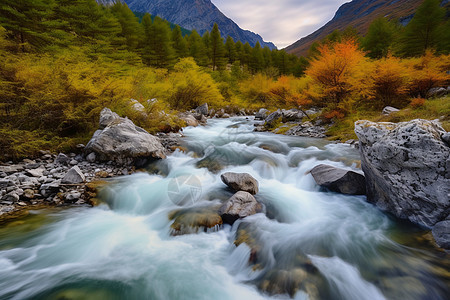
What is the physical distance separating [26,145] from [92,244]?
13.5 ft

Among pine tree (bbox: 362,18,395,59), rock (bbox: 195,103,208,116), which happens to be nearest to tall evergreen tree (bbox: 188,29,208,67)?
rock (bbox: 195,103,208,116)

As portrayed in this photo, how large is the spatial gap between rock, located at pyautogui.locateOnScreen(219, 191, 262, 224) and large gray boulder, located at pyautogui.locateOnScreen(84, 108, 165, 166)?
378cm

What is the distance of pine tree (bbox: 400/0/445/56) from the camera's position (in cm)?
2073

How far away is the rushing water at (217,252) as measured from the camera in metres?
Answer: 2.64

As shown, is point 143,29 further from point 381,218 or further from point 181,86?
point 381,218

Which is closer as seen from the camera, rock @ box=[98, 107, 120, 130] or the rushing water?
the rushing water

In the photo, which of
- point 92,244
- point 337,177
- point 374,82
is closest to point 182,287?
point 92,244

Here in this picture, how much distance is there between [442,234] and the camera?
301 cm

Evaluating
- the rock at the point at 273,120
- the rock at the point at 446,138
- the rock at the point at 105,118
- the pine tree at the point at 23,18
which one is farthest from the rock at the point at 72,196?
the rock at the point at 273,120

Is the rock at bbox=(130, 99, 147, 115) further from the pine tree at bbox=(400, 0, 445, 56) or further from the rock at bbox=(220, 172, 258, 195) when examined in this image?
the pine tree at bbox=(400, 0, 445, 56)

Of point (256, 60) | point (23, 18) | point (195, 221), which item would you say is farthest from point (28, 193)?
point (256, 60)

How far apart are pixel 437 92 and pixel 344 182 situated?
11.9 meters

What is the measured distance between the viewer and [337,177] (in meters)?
5.07

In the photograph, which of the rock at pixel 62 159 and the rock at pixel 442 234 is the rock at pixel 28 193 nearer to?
the rock at pixel 62 159
